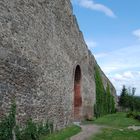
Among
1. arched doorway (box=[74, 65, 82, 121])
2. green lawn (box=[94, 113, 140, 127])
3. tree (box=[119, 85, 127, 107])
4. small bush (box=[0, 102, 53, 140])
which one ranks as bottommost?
small bush (box=[0, 102, 53, 140])

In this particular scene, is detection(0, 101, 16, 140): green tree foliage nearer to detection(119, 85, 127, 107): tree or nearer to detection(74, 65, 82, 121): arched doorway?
detection(74, 65, 82, 121): arched doorway

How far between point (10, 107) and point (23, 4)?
11.6 ft

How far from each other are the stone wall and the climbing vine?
27.7 ft

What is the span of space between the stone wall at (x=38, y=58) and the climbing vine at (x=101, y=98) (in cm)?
843

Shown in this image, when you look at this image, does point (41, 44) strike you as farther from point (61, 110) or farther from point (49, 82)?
point (61, 110)

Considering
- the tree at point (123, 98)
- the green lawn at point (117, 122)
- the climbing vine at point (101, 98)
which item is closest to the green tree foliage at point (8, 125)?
the green lawn at point (117, 122)

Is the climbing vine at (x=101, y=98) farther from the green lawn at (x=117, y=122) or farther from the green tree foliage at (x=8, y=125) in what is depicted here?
the green tree foliage at (x=8, y=125)

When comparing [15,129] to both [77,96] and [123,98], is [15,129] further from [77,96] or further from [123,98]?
[123,98]

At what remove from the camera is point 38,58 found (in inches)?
506

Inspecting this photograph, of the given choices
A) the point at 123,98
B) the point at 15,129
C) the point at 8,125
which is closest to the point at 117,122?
the point at 15,129

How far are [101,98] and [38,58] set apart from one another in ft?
55.8

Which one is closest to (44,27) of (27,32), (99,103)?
(27,32)

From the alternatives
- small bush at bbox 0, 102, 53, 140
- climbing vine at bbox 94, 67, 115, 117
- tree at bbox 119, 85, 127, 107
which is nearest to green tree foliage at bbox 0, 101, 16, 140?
small bush at bbox 0, 102, 53, 140

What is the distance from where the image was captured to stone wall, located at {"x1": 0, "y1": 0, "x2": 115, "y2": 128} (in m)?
10.4
